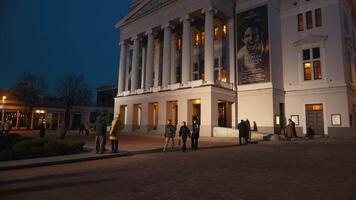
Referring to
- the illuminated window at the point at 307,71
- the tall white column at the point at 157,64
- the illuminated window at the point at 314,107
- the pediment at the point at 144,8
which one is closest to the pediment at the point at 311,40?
the illuminated window at the point at 307,71

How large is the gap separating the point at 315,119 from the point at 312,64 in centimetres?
601

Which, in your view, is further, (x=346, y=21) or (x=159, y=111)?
(x=159, y=111)

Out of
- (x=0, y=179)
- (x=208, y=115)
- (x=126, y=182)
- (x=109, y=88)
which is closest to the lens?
(x=126, y=182)

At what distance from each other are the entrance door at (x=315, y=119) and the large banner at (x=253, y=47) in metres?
5.72

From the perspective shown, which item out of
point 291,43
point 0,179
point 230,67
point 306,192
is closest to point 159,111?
point 230,67

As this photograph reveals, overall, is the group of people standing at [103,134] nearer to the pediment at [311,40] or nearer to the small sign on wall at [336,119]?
the small sign on wall at [336,119]

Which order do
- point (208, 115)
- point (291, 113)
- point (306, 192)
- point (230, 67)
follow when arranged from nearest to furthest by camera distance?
point (306, 192)
point (208, 115)
point (291, 113)
point (230, 67)

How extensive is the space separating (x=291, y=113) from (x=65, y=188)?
86.3ft

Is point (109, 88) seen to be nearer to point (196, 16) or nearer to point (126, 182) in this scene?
point (196, 16)

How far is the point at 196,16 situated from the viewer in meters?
30.0

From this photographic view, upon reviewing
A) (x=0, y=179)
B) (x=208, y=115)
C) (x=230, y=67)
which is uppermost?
(x=230, y=67)

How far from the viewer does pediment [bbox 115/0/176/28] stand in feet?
107

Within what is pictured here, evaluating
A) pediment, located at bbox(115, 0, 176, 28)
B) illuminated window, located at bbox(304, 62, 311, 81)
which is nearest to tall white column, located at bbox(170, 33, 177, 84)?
pediment, located at bbox(115, 0, 176, 28)

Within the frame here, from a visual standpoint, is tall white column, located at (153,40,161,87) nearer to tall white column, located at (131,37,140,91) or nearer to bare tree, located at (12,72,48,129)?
tall white column, located at (131,37,140,91)
